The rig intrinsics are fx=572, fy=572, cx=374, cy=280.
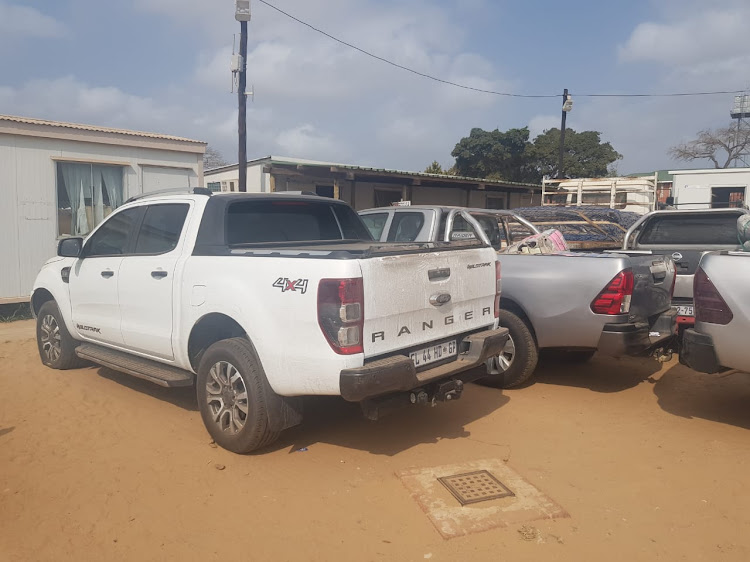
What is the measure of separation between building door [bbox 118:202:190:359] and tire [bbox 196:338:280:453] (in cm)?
59

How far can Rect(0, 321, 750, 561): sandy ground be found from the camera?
2992 millimetres

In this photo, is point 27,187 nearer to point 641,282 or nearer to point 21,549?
point 21,549

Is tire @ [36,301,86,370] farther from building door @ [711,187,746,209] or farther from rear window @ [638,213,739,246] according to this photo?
building door @ [711,187,746,209]

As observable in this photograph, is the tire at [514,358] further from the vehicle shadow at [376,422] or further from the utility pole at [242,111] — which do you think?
the utility pole at [242,111]

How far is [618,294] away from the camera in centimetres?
496

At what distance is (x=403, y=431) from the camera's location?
14.9ft

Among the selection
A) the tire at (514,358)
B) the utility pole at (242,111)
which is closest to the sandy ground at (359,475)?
the tire at (514,358)

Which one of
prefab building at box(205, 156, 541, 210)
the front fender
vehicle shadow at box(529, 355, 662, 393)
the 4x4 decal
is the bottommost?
vehicle shadow at box(529, 355, 662, 393)

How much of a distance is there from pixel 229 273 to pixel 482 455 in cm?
220

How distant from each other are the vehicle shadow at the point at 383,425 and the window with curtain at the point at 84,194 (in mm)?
7310

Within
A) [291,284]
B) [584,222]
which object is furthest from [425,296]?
[584,222]

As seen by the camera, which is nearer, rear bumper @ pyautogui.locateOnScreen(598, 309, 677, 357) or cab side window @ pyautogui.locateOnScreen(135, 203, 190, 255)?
cab side window @ pyautogui.locateOnScreen(135, 203, 190, 255)

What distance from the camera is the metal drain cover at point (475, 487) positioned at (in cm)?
344

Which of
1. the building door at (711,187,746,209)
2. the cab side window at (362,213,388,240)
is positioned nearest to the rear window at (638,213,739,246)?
the cab side window at (362,213,388,240)
